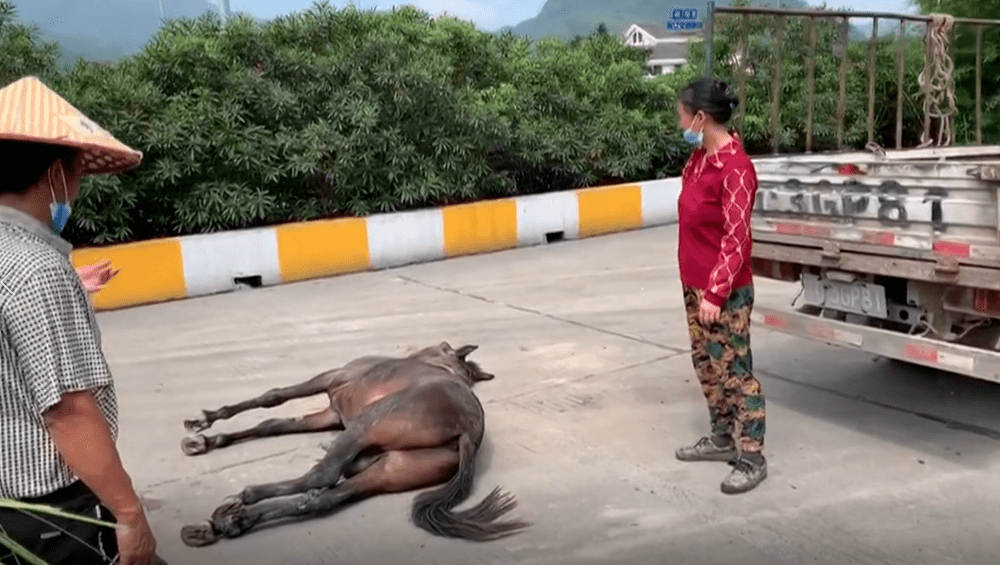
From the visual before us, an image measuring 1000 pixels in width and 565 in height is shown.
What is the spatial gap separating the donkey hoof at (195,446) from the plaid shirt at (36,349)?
2.54 metres

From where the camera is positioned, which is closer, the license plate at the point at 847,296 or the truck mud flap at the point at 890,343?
the truck mud flap at the point at 890,343

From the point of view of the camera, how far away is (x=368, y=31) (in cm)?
1066

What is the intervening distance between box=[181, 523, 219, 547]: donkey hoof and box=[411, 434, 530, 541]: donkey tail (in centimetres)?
73

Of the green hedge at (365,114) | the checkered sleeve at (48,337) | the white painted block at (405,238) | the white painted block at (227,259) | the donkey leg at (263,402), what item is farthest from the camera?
the white painted block at (405,238)

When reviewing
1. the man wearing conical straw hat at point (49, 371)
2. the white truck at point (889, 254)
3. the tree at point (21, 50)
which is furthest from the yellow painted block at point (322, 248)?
the man wearing conical straw hat at point (49, 371)

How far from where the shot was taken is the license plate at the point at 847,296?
405cm

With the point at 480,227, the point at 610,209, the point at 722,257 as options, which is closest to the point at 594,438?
the point at 722,257

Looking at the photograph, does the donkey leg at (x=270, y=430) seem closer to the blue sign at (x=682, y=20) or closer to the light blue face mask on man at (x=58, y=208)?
the light blue face mask on man at (x=58, y=208)

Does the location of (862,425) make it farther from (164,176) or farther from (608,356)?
(164,176)

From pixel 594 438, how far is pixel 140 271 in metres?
4.98

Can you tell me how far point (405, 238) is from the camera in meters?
9.09

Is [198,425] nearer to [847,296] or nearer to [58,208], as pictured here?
[58,208]

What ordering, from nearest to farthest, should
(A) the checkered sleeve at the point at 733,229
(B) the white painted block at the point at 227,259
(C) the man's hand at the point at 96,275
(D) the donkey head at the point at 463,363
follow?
1. (C) the man's hand at the point at 96,275
2. (A) the checkered sleeve at the point at 733,229
3. (D) the donkey head at the point at 463,363
4. (B) the white painted block at the point at 227,259

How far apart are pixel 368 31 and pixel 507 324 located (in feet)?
18.2
